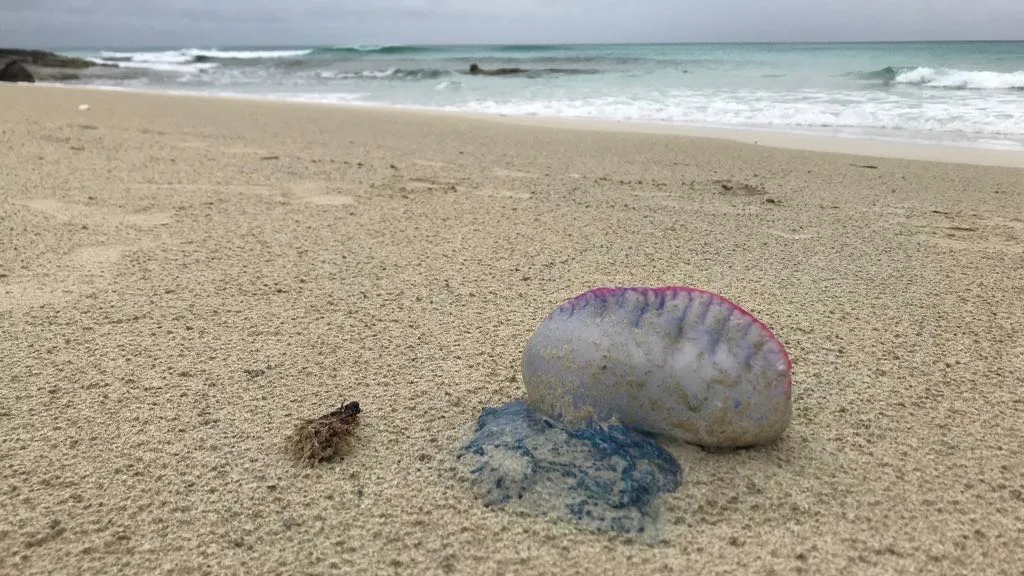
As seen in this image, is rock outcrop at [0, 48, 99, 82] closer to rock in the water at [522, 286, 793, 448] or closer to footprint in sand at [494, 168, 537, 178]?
footprint in sand at [494, 168, 537, 178]

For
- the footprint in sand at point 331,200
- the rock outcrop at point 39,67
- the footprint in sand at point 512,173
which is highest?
the rock outcrop at point 39,67

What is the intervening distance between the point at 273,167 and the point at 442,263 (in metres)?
2.23

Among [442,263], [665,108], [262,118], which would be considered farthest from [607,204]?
[665,108]

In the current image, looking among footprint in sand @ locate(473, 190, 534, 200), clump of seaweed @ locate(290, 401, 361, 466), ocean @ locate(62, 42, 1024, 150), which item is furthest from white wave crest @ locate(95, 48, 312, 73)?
clump of seaweed @ locate(290, 401, 361, 466)

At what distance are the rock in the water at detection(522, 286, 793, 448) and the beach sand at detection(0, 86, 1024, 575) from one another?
8 centimetres

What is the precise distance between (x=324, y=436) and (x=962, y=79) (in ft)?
46.5

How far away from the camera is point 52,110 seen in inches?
277

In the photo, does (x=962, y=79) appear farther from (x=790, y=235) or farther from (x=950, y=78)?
(x=790, y=235)

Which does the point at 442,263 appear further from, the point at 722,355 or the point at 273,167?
the point at 273,167

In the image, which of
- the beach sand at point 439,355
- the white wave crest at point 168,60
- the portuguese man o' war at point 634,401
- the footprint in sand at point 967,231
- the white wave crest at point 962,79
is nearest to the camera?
the beach sand at point 439,355

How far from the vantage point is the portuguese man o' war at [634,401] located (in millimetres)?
1352

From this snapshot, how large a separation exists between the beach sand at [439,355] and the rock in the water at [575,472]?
0.13 feet

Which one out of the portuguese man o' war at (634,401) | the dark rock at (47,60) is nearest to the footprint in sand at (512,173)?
the portuguese man o' war at (634,401)

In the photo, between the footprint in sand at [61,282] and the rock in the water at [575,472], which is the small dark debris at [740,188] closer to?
the rock in the water at [575,472]
